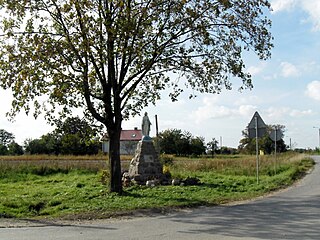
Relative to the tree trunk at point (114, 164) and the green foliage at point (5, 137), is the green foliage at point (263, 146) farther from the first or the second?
the green foliage at point (5, 137)

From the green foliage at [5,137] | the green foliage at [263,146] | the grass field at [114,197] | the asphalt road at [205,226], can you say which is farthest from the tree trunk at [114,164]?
the green foliage at [5,137]

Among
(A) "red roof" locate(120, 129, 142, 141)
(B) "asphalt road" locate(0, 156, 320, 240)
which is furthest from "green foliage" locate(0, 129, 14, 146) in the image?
(B) "asphalt road" locate(0, 156, 320, 240)

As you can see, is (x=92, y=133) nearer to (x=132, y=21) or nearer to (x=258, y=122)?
(x=132, y=21)

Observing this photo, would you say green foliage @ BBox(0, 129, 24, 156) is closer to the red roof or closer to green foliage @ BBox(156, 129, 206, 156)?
the red roof

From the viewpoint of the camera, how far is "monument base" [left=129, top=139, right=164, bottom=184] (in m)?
21.2

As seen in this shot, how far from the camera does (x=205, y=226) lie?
11070mm

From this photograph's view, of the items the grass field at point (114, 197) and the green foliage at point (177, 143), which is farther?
the green foliage at point (177, 143)

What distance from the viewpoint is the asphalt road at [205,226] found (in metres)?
9.91

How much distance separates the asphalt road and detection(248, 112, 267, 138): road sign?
22.2 ft

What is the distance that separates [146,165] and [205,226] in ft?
35.1

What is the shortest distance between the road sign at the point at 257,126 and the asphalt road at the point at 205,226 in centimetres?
676

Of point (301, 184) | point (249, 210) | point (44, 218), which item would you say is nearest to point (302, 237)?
point (249, 210)

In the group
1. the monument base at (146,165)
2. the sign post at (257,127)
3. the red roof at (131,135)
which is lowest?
the monument base at (146,165)

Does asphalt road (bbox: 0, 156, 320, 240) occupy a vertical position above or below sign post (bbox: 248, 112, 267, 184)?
below
